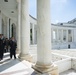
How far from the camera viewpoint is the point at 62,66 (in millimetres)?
12609

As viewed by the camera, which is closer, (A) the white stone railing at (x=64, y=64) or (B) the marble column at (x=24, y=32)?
(B) the marble column at (x=24, y=32)

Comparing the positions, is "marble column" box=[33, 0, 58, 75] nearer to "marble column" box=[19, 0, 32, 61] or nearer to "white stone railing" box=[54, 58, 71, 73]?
"marble column" box=[19, 0, 32, 61]

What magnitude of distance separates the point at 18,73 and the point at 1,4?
52.2 feet


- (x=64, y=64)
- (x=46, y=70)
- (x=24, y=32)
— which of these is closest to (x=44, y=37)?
(x=46, y=70)

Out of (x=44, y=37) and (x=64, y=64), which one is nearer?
(x=44, y=37)

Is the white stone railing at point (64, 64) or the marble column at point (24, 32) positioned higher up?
the marble column at point (24, 32)

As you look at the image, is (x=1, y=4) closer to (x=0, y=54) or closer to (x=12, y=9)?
(x=12, y=9)

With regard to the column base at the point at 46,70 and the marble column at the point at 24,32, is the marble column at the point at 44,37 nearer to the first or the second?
the column base at the point at 46,70

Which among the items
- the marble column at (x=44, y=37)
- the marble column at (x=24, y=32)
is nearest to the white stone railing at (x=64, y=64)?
the marble column at (x=24, y=32)

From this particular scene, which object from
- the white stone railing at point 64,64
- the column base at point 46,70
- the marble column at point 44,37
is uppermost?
the marble column at point 44,37

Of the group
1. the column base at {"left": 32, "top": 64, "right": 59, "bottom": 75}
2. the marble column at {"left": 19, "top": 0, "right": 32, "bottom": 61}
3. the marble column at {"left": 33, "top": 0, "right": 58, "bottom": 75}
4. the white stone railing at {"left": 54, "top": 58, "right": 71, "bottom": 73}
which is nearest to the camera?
the column base at {"left": 32, "top": 64, "right": 59, "bottom": 75}

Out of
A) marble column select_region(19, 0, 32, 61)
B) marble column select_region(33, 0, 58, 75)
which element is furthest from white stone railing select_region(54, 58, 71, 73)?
marble column select_region(33, 0, 58, 75)

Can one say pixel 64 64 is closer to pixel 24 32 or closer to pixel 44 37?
pixel 24 32

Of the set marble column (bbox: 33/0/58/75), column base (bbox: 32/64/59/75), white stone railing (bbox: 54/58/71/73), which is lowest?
white stone railing (bbox: 54/58/71/73)
